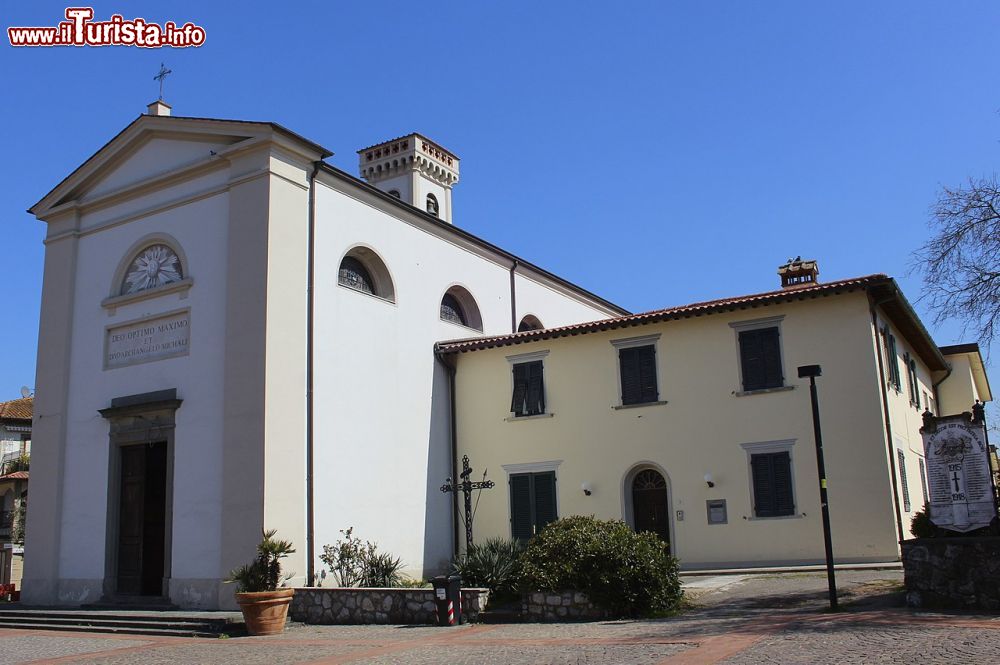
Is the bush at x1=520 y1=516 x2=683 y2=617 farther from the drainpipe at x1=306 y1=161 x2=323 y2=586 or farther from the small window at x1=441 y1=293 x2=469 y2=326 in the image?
the small window at x1=441 y1=293 x2=469 y2=326

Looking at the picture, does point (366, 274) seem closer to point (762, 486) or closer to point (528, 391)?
point (528, 391)

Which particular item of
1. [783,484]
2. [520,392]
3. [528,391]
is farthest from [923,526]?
[520,392]

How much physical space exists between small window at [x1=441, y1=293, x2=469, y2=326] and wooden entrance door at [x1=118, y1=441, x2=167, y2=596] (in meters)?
7.66

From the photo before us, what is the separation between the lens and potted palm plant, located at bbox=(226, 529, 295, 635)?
557 inches

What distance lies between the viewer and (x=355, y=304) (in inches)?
762

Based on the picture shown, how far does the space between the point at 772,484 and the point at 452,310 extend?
30.9 ft

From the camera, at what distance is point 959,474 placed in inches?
495

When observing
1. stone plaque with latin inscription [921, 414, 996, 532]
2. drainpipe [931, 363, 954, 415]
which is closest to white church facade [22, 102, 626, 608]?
stone plaque with latin inscription [921, 414, 996, 532]

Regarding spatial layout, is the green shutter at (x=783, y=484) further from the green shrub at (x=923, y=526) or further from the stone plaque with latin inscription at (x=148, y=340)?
the stone plaque with latin inscription at (x=148, y=340)

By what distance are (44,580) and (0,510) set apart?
1770 centimetres

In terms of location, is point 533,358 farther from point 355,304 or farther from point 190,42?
point 190,42

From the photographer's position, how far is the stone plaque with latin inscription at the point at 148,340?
723 inches

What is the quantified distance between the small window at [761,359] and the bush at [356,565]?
328 inches

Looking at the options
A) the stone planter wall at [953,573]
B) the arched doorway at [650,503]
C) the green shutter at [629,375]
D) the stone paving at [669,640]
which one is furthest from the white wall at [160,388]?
the stone planter wall at [953,573]
